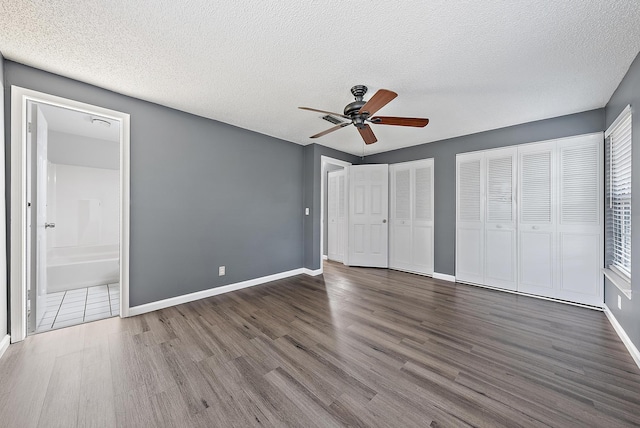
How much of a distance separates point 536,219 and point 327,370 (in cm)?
349

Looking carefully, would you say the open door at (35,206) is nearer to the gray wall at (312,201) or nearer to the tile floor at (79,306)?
the tile floor at (79,306)

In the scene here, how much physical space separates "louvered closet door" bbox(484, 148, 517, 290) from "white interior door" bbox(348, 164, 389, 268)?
5.63ft

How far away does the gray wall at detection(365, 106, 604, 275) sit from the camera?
3.37 metres

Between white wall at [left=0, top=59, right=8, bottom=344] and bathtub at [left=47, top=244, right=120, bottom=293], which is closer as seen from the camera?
white wall at [left=0, top=59, right=8, bottom=344]

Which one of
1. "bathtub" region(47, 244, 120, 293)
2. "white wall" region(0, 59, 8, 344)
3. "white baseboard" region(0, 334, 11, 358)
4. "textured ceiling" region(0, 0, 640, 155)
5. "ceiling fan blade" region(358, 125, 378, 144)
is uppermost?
"textured ceiling" region(0, 0, 640, 155)

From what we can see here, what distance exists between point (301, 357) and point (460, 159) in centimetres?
381

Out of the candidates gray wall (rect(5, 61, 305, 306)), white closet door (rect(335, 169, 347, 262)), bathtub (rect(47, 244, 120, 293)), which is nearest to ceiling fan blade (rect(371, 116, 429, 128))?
gray wall (rect(5, 61, 305, 306))

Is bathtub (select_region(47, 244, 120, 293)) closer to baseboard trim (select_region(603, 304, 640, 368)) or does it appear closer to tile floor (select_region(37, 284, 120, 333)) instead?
tile floor (select_region(37, 284, 120, 333))

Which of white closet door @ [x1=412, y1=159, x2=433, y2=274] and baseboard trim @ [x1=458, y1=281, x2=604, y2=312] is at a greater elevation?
white closet door @ [x1=412, y1=159, x2=433, y2=274]

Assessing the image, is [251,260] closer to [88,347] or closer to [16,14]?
[88,347]

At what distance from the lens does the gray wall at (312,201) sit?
446 centimetres

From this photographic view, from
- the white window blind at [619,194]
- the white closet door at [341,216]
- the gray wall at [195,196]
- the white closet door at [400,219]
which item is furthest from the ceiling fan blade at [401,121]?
the white closet door at [341,216]

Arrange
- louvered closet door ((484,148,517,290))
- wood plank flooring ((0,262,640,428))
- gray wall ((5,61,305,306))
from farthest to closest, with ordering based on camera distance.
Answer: louvered closet door ((484,148,517,290)), gray wall ((5,61,305,306)), wood plank flooring ((0,262,640,428))

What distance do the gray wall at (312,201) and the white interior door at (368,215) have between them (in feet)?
3.01
